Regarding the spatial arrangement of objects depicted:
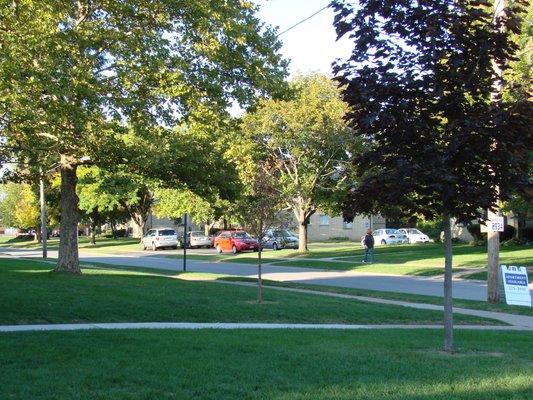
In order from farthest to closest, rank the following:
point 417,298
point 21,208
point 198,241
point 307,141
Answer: point 21,208 → point 198,241 → point 307,141 → point 417,298

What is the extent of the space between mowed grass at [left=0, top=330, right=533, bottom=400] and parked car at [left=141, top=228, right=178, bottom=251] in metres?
42.2

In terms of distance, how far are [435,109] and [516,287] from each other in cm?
973

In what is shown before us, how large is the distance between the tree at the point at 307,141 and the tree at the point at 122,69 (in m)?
17.5

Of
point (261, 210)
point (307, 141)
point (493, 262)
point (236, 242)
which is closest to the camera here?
point (261, 210)

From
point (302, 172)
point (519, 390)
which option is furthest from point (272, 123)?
point (519, 390)

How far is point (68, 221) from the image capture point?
1930 centimetres

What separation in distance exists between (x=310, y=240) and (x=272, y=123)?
37300 mm

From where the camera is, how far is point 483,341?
32.6ft

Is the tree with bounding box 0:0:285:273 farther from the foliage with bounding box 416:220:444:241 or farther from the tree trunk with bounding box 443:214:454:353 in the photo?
the foliage with bounding box 416:220:444:241

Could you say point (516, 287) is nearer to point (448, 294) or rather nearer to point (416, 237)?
point (448, 294)

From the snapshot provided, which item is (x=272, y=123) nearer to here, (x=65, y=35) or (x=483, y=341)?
(x=65, y=35)

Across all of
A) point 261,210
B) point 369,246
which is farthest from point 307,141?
point 261,210

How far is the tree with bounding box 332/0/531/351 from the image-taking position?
783cm

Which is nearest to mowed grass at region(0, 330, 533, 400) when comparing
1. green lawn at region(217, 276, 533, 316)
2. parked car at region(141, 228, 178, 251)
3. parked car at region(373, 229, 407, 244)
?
green lawn at region(217, 276, 533, 316)
